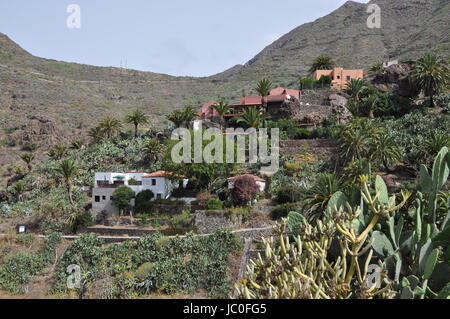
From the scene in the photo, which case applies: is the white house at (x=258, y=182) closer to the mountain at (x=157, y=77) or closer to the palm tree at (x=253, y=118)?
the palm tree at (x=253, y=118)

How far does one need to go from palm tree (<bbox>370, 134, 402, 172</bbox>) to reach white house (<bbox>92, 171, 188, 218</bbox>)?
15393 millimetres

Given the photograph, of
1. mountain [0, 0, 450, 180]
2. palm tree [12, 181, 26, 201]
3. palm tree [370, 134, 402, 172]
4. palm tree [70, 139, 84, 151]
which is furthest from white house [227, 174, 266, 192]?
mountain [0, 0, 450, 180]

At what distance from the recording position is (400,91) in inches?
2005

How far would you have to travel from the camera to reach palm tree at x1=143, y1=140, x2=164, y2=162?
45.1 m

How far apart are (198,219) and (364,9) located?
405 feet

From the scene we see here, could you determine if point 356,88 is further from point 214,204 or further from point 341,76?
point 214,204

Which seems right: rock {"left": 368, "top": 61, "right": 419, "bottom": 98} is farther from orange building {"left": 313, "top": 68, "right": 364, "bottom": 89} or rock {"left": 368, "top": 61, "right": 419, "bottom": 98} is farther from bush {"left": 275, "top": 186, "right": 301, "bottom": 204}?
bush {"left": 275, "top": 186, "right": 301, "bottom": 204}

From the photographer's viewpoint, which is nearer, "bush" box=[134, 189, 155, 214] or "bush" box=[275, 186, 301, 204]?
"bush" box=[275, 186, 301, 204]

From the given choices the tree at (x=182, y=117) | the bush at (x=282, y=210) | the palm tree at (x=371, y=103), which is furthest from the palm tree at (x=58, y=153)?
the palm tree at (x=371, y=103)

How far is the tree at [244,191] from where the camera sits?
111 ft

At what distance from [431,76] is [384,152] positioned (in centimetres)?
1459
